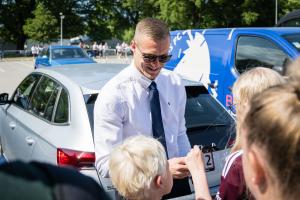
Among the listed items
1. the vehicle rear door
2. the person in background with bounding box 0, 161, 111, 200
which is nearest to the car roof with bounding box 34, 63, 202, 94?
the vehicle rear door

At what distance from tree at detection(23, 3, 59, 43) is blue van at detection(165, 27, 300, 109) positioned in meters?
47.4

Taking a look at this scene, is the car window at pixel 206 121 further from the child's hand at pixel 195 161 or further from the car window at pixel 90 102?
the child's hand at pixel 195 161

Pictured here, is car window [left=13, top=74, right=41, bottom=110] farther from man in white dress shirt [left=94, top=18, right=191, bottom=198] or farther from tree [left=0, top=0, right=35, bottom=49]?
tree [left=0, top=0, right=35, bottom=49]

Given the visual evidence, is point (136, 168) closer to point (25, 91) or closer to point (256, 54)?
point (25, 91)

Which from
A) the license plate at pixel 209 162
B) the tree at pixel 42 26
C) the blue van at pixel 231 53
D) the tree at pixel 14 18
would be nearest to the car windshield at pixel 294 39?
the blue van at pixel 231 53

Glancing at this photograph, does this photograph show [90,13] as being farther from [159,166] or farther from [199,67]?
[159,166]

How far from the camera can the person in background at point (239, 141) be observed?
7.71 feet

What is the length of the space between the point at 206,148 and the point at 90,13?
2339 inches

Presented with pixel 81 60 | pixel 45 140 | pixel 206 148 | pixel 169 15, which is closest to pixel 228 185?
pixel 206 148

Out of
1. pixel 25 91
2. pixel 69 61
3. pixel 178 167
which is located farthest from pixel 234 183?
pixel 69 61

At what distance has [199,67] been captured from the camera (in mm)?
7773

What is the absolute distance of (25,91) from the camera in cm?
541

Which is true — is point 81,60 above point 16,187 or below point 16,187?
below

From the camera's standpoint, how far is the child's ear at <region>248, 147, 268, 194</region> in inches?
55.0
